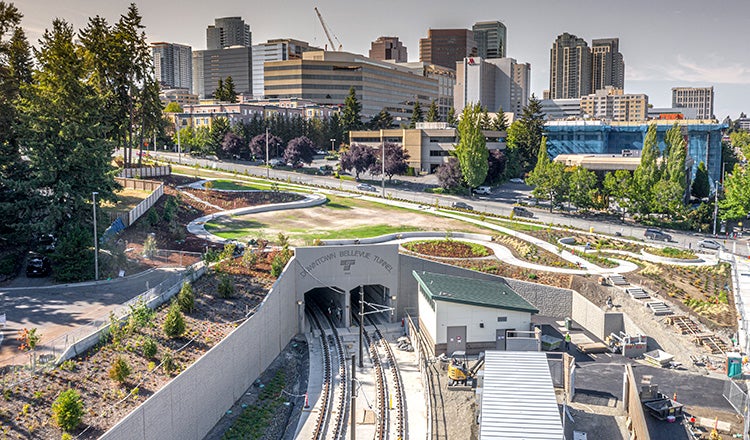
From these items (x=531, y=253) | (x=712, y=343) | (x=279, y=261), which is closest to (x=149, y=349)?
(x=279, y=261)

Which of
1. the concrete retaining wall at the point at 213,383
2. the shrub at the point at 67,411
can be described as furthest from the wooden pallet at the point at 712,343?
the shrub at the point at 67,411

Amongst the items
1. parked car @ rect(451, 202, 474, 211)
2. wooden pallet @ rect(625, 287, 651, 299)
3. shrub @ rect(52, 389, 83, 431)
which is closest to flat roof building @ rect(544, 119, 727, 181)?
parked car @ rect(451, 202, 474, 211)

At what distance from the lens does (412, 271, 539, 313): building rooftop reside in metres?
42.2

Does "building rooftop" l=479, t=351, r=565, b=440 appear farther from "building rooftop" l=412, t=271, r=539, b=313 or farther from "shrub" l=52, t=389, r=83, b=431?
"shrub" l=52, t=389, r=83, b=431

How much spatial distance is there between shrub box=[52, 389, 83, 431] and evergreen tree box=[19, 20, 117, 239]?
72.9 ft

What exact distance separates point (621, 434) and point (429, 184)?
71.7m

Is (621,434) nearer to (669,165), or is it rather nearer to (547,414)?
(547,414)

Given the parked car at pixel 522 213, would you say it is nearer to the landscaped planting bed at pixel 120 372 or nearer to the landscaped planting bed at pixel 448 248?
the landscaped planting bed at pixel 448 248

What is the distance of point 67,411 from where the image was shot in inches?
956

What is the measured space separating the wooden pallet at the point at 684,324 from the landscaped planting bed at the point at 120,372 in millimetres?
26715

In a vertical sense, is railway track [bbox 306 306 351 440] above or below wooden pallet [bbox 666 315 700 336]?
below

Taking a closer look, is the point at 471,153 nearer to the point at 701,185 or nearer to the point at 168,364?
the point at 701,185

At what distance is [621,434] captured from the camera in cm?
3095

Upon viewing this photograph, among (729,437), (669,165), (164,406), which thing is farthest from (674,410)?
(669,165)
